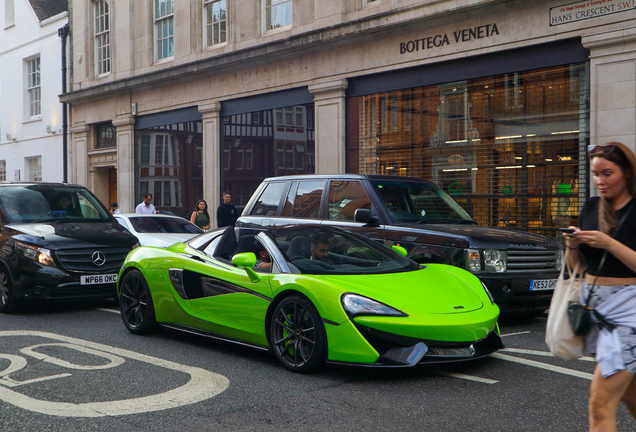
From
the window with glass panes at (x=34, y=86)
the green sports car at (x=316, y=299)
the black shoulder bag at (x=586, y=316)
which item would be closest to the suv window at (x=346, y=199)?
the green sports car at (x=316, y=299)

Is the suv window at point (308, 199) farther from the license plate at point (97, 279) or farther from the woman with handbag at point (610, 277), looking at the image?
the woman with handbag at point (610, 277)

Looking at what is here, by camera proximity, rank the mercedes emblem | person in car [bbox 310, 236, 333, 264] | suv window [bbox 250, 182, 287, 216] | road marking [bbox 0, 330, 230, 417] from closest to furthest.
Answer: road marking [bbox 0, 330, 230, 417] < person in car [bbox 310, 236, 333, 264] < the mercedes emblem < suv window [bbox 250, 182, 287, 216]

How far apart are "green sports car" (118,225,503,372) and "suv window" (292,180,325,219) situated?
7.91 feet

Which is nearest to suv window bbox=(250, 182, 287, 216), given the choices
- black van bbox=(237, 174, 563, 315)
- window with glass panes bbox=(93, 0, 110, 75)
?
black van bbox=(237, 174, 563, 315)

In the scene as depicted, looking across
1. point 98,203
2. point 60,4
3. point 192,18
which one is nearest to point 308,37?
point 192,18

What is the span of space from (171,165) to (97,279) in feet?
43.4

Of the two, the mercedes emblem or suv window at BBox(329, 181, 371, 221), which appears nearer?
suv window at BBox(329, 181, 371, 221)

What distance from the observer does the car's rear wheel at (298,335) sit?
203 inches

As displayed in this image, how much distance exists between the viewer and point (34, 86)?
94.2 feet

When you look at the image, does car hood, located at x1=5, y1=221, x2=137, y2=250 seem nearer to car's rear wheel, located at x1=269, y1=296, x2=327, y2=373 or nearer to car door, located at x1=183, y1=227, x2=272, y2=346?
car door, located at x1=183, y1=227, x2=272, y2=346

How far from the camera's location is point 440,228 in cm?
782

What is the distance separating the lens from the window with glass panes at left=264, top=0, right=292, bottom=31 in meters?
17.6

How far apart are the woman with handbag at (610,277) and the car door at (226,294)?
3.00m

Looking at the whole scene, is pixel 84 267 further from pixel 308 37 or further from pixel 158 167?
pixel 158 167
